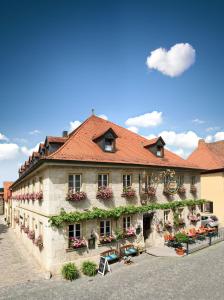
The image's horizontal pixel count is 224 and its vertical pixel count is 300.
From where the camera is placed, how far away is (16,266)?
17297 mm

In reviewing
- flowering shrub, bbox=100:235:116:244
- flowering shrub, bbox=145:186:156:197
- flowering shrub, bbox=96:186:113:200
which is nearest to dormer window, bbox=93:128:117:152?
flowering shrub, bbox=96:186:113:200

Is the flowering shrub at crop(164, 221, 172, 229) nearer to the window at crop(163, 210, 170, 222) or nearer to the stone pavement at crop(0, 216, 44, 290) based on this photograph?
the window at crop(163, 210, 170, 222)

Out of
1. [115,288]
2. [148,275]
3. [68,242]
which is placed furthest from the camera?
[68,242]

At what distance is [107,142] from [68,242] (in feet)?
24.7

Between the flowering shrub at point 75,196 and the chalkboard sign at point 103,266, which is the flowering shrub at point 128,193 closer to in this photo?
the flowering shrub at point 75,196

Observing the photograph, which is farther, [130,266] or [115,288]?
[130,266]

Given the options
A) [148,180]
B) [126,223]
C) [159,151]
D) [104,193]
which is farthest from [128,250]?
[159,151]

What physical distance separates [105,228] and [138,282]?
4.56 meters

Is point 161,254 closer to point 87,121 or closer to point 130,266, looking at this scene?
point 130,266

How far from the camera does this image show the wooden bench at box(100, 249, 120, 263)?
16.3 meters

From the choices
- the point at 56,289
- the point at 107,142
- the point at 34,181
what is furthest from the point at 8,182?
the point at 56,289

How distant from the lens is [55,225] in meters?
15.0

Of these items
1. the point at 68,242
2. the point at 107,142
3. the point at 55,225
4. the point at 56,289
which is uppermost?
the point at 107,142

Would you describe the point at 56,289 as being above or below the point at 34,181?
below
